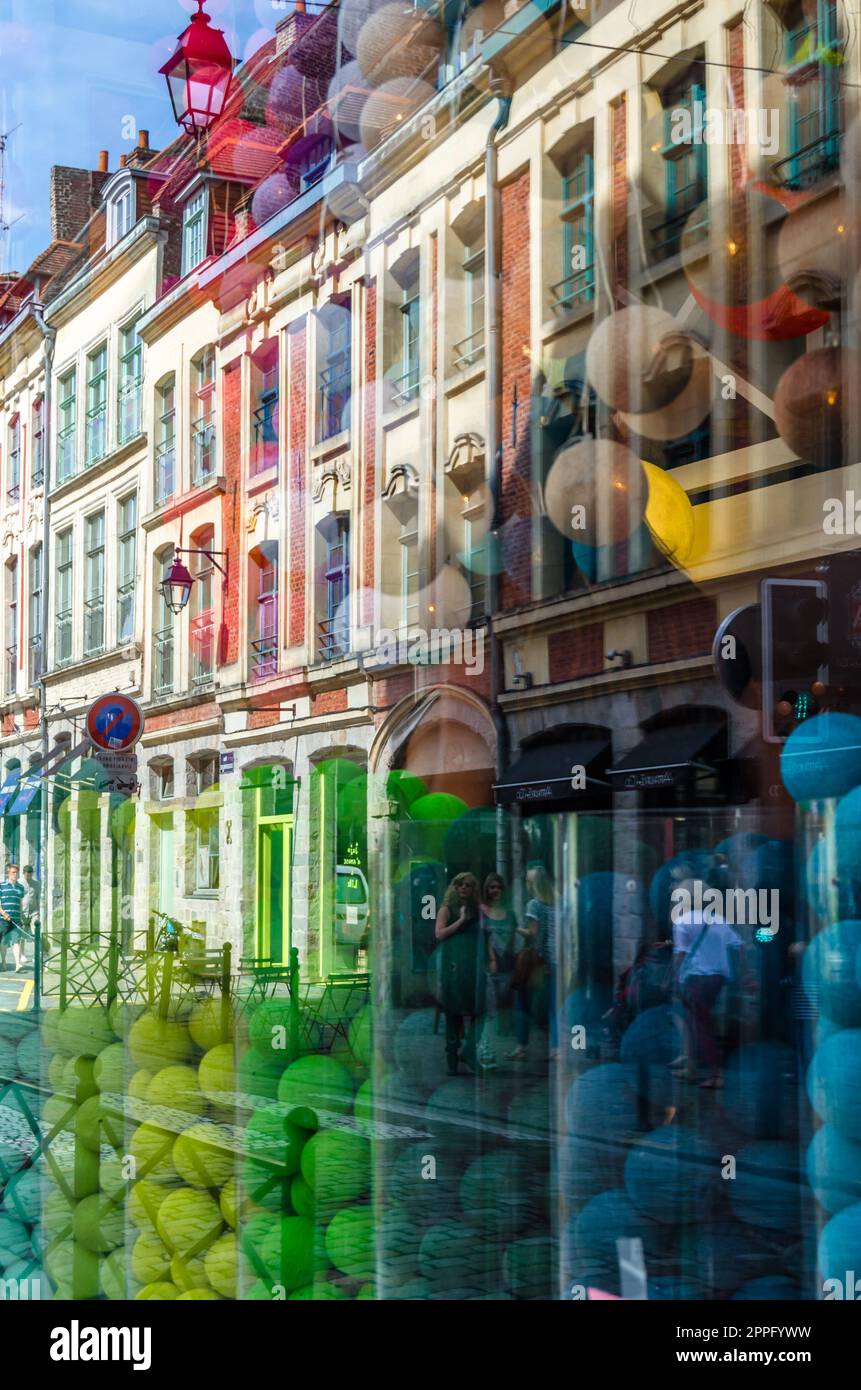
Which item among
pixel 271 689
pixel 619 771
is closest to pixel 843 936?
pixel 619 771

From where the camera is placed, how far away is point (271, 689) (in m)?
1.75

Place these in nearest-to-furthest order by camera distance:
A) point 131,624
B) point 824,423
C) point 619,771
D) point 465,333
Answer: point 619,771 < point 824,423 < point 465,333 < point 131,624

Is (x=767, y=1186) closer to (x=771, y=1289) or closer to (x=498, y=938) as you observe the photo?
(x=771, y=1289)

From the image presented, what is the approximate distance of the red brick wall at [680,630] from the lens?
1538mm

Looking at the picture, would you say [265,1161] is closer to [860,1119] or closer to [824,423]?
[860,1119]

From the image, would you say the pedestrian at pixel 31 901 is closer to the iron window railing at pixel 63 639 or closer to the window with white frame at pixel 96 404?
the iron window railing at pixel 63 639

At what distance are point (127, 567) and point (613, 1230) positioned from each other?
1055mm

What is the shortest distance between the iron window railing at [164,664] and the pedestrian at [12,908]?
0.40m

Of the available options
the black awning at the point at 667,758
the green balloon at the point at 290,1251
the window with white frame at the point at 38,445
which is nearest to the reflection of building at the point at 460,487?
the black awning at the point at 667,758

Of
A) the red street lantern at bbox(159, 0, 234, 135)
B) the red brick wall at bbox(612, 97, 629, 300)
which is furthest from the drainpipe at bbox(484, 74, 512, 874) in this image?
the red street lantern at bbox(159, 0, 234, 135)

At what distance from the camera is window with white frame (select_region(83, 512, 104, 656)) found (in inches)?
73.9
